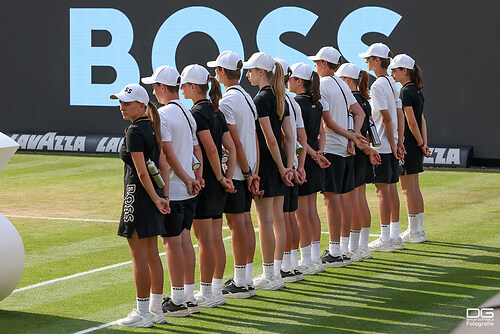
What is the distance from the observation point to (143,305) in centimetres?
709

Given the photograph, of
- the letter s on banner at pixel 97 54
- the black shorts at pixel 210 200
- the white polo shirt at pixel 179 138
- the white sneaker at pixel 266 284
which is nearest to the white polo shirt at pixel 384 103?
the white sneaker at pixel 266 284

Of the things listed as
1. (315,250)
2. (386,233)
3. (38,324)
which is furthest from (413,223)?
(38,324)

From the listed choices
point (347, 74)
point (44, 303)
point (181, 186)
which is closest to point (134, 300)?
point (44, 303)

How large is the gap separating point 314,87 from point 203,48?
11.9 metres

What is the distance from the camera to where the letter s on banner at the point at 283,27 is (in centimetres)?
1973

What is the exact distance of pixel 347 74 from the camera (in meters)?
10.1

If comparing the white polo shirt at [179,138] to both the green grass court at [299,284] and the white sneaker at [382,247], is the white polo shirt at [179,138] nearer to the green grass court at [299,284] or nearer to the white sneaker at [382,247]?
the green grass court at [299,284]

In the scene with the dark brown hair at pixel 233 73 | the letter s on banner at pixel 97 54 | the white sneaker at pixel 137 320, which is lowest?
the white sneaker at pixel 137 320

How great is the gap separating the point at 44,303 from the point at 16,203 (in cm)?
659

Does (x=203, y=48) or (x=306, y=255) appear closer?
(x=306, y=255)

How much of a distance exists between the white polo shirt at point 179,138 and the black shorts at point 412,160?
4.41m

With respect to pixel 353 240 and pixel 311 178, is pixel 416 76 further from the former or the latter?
pixel 311 178

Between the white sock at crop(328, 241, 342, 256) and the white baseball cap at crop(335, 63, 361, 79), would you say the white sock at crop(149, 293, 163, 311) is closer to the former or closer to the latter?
the white sock at crop(328, 241, 342, 256)

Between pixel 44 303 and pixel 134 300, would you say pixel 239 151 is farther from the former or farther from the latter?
pixel 44 303
